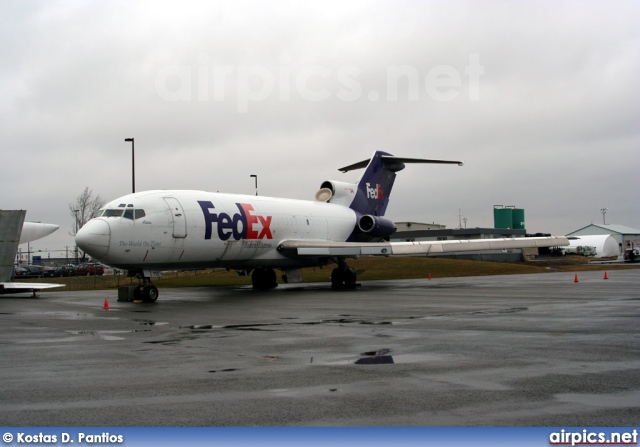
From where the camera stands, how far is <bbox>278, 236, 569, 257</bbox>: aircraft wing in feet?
106

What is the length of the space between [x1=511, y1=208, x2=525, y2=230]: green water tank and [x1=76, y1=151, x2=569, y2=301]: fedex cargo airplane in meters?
81.6

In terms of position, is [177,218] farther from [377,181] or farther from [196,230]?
[377,181]

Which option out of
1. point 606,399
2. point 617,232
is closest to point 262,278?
point 606,399

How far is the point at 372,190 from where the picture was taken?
40.9 m

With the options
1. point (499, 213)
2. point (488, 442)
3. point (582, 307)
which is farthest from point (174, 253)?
point (499, 213)

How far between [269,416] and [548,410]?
270 centimetres

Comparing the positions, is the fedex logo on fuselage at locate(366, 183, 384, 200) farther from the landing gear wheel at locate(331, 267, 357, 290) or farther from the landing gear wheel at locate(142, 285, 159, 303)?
the landing gear wheel at locate(142, 285, 159, 303)

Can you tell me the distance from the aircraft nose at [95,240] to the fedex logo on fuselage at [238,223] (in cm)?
460

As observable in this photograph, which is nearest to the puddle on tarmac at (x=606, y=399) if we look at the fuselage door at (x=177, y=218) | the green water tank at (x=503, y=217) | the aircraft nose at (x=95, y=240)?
the aircraft nose at (x=95, y=240)

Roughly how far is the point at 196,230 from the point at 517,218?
101m

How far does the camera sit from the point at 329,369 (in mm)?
9055

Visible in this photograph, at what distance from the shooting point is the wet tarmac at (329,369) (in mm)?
6500

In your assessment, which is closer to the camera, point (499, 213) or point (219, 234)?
point (219, 234)

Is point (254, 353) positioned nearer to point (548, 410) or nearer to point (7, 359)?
point (7, 359)
